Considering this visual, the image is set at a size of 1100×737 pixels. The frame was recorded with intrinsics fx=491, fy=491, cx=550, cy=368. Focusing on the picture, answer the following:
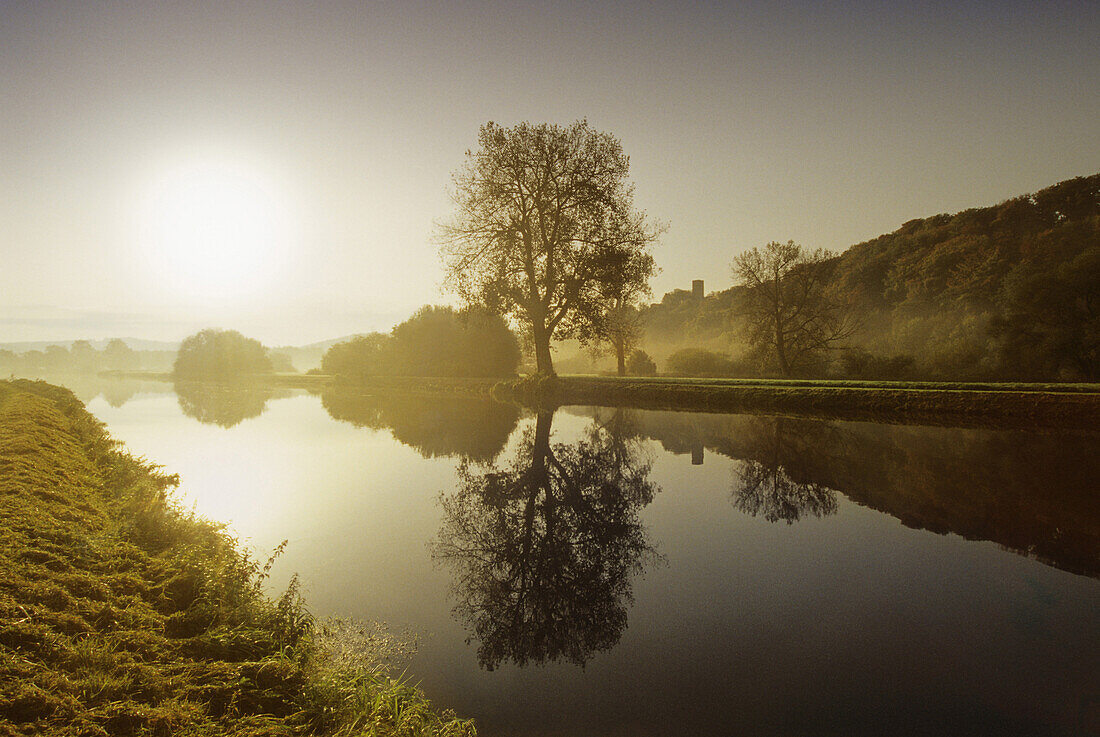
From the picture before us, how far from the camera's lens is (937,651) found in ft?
15.6

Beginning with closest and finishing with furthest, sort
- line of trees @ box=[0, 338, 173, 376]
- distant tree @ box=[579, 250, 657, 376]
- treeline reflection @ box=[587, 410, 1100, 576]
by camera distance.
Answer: treeline reflection @ box=[587, 410, 1100, 576]
distant tree @ box=[579, 250, 657, 376]
line of trees @ box=[0, 338, 173, 376]

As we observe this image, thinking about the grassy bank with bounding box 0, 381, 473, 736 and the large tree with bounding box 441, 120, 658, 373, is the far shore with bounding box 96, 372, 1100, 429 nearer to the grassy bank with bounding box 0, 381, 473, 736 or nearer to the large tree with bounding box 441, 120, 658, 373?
the large tree with bounding box 441, 120, 658, 373

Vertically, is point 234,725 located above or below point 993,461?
above

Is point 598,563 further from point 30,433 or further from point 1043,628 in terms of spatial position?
point 30,433

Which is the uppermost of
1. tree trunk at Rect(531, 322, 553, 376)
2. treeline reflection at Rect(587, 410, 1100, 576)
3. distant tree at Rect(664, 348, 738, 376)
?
tree trunk at Rect(531, 322, 553, 376)

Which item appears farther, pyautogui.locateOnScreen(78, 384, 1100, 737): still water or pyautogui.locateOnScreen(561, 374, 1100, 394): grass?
pyautogui.locateOnScreen(561, 374, 1100, 394): grass

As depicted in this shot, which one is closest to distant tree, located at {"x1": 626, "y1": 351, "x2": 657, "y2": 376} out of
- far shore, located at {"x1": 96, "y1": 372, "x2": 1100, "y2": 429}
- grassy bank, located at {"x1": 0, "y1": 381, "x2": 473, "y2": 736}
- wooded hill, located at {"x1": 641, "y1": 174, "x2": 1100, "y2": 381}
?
wooded hill, located at {"x1": 641, "y1": 174, "x2": 1100, "y2": 381}

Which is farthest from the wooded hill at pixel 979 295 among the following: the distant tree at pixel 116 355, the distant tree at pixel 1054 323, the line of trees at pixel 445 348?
the distant tree at pixel 116 355

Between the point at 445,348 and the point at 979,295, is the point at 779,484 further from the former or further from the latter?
the point at 979,295

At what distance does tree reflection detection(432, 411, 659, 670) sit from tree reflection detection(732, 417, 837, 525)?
209 centimetres

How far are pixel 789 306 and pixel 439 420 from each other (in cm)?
2791

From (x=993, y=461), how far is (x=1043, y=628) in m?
9.16

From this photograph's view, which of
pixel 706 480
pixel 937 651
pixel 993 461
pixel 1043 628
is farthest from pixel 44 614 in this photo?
pixel 993 461

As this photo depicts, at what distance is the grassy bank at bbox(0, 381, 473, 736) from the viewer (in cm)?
354
